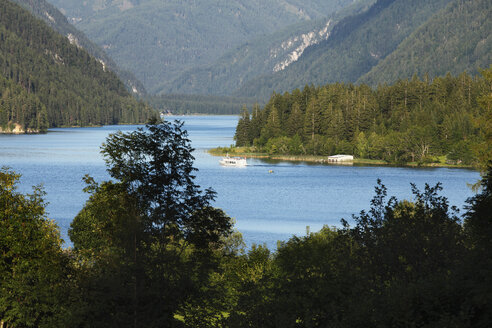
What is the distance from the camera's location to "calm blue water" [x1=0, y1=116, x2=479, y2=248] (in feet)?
323

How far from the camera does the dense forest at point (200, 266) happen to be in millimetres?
24438

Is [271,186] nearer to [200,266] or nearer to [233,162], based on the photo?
[233,162]

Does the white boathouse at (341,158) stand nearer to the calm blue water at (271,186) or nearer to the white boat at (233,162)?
the calm blue water at (271,186)

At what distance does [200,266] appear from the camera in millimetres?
33688

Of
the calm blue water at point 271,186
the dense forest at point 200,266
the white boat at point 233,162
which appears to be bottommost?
the calm blue water at point 271,186

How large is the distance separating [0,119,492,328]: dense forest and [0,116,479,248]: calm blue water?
4115 cm

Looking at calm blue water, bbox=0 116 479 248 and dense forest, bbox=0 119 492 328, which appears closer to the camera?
dense forest, bbox=0 119 492 328

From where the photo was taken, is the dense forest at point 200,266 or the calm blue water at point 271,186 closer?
the dense forest at point 200,266

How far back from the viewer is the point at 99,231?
42906 mm

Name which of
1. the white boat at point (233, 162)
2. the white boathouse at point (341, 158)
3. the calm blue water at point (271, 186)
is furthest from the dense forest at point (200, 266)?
the white boathouse at point (341, 158)

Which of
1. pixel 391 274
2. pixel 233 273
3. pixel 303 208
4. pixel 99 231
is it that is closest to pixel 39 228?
pixel 99 231

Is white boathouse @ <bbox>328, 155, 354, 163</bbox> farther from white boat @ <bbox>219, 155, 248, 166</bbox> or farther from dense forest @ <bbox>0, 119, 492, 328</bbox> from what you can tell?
dense forest @ <bbox>0, 119, 492, 328</bbox>

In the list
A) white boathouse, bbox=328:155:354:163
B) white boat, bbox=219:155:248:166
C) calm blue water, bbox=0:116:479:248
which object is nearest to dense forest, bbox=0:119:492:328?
calm blue water, bbox=0:116:479:248

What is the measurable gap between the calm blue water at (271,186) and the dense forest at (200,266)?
135ft
